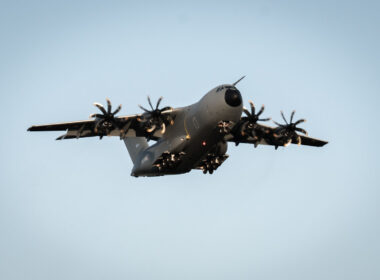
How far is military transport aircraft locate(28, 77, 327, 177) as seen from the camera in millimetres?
35750

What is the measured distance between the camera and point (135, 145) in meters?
43.8

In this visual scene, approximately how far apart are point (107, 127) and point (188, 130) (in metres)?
4.45

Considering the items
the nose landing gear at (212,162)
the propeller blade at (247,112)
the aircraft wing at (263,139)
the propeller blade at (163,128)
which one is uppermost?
the propeller blade at (247,112)

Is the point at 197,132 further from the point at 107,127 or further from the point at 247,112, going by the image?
the point at 107,127

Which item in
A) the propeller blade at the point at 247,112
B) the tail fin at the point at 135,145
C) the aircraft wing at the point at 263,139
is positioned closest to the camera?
the propeller blade at the point at 247,112

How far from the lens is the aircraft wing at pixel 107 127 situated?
36.9 metres

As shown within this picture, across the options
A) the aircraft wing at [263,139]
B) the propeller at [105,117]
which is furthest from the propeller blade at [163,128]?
the aircraft wing at [263,139]

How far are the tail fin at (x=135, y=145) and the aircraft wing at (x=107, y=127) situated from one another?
13.1 feet

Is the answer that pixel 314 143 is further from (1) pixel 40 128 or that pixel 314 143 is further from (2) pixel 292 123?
(1) pixel 40 128

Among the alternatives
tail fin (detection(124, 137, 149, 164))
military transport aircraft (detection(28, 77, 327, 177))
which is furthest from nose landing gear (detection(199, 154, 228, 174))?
tail fin (detection(124, 137, 149, 164))

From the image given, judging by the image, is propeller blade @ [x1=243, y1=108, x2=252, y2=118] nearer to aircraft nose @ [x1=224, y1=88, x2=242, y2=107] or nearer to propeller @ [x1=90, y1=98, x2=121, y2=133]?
aircraft nose @ [x1=224, y1=88, x2=242, y2=107]

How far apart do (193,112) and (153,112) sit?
222 centimetres

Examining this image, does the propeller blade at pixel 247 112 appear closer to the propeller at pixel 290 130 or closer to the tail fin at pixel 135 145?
the propeller at pixel 290 130

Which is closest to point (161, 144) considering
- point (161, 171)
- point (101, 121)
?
point (161, 171)
